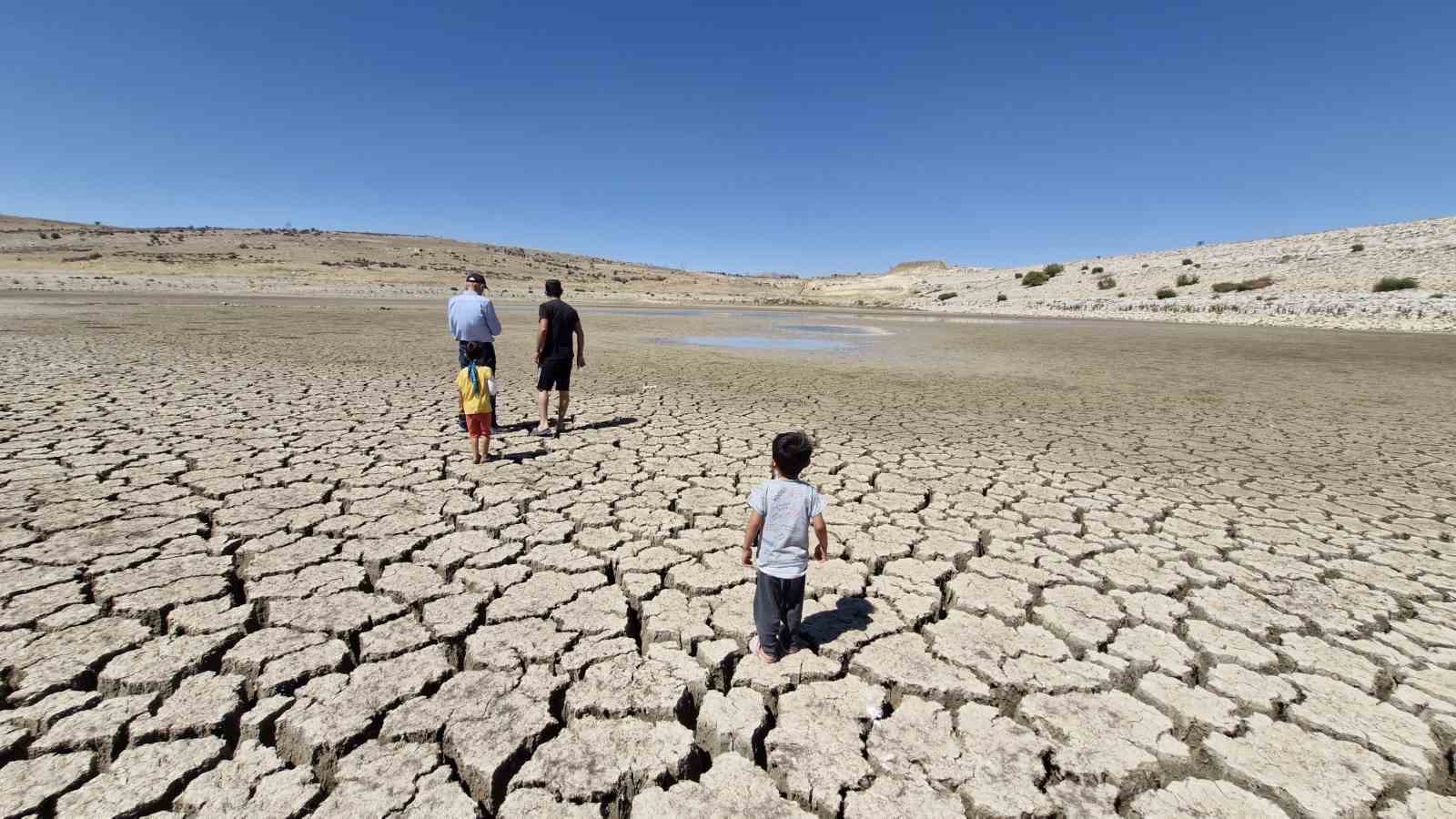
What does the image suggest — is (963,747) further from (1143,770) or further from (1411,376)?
(1411,376)

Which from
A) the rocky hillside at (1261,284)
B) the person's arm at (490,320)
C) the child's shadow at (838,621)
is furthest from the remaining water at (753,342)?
the rocky hillside at (1261,284)

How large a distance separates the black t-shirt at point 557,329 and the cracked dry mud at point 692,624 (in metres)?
0.81

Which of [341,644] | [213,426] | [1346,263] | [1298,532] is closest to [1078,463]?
[1298,532]

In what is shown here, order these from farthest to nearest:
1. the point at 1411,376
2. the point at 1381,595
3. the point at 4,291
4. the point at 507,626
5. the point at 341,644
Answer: the point at 4,291
the point at 1411,376
the point at 1381,595
the point at 507,626
the point at 341,644

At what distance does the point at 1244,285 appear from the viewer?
1167 inches

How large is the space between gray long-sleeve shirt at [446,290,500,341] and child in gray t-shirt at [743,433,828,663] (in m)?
3.90

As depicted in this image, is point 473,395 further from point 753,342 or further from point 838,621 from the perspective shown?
point 753,342

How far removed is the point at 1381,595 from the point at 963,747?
9.01ft

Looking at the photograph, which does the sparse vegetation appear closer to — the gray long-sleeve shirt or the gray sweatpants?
the gray long-sleeve shirt

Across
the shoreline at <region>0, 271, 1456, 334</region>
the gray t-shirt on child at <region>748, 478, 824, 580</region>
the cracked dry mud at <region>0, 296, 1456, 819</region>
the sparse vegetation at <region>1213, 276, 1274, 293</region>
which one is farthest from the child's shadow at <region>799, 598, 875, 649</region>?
the sparse vegetation at <region>1213, 276, 1274, 293</region>

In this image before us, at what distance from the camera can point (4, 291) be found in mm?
27734

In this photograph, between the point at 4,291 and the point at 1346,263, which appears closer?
the point at 4,291

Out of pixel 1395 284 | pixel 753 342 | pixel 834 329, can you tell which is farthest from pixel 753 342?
pixel 1395 284

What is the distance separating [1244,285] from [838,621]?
121ft
